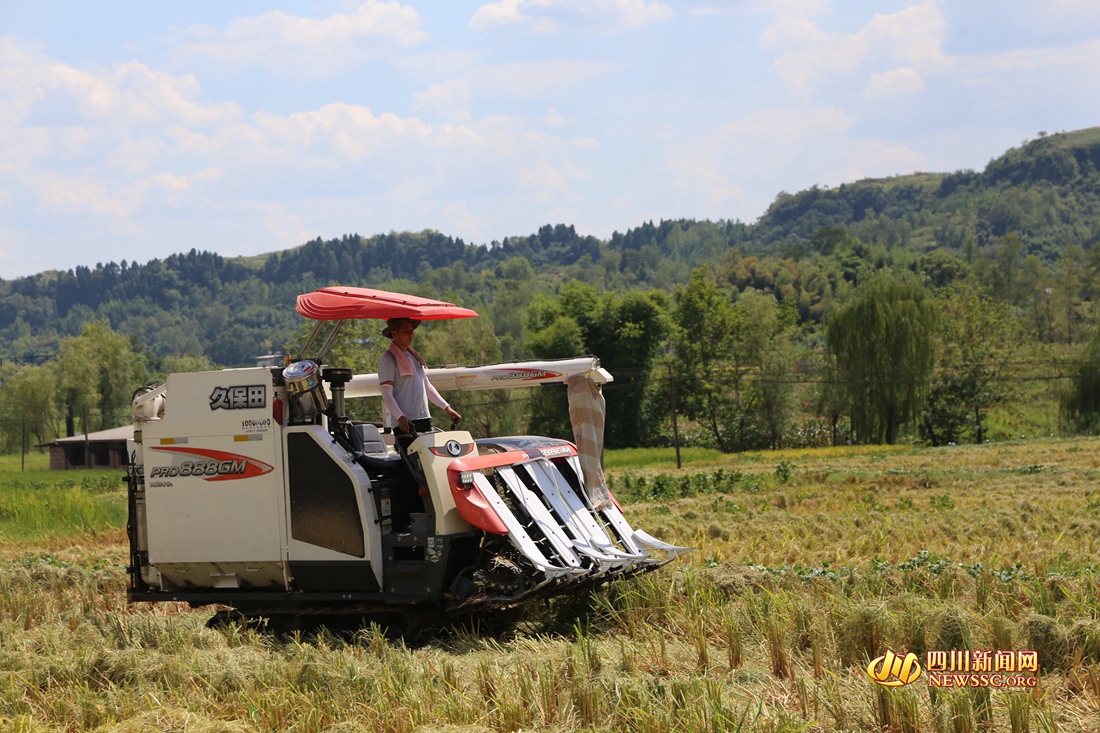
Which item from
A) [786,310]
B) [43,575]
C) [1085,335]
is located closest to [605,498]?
[43,575]

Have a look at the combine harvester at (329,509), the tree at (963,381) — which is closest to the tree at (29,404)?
the tree at (963,381)

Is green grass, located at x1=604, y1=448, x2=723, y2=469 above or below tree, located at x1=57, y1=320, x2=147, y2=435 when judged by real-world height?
below

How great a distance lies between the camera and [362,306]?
359 inches

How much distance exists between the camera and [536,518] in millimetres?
9062

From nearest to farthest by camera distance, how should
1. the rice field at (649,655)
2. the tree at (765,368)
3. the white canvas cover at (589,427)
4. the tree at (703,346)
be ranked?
the rice field at (649,655) → the white canvas cover at (589,427) → the tree at (765,368) → the tree at (703,346)

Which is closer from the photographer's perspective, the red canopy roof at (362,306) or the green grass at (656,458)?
the red canopy roof at (362,306)

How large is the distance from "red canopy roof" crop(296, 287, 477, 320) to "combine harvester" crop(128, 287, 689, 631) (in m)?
0.02

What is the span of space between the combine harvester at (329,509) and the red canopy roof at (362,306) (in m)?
0.02

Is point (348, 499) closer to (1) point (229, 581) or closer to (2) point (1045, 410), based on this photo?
(1) point (229, 581)

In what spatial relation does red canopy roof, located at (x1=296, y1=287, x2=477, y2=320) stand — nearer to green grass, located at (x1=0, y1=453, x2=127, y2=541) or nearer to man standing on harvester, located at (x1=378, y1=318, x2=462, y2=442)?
man standing on harvester, located at (x1=378, y1=318, x2=462, y2=442)

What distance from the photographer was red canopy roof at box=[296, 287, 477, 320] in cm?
911

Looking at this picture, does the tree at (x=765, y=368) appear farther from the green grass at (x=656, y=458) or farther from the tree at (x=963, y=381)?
the green grass at (x=656, y=458)

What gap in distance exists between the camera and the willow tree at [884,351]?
174 feet

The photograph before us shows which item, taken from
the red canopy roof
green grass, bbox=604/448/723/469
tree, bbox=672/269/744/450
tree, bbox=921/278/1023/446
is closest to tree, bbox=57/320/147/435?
tree, bbox=672/269/744/450
